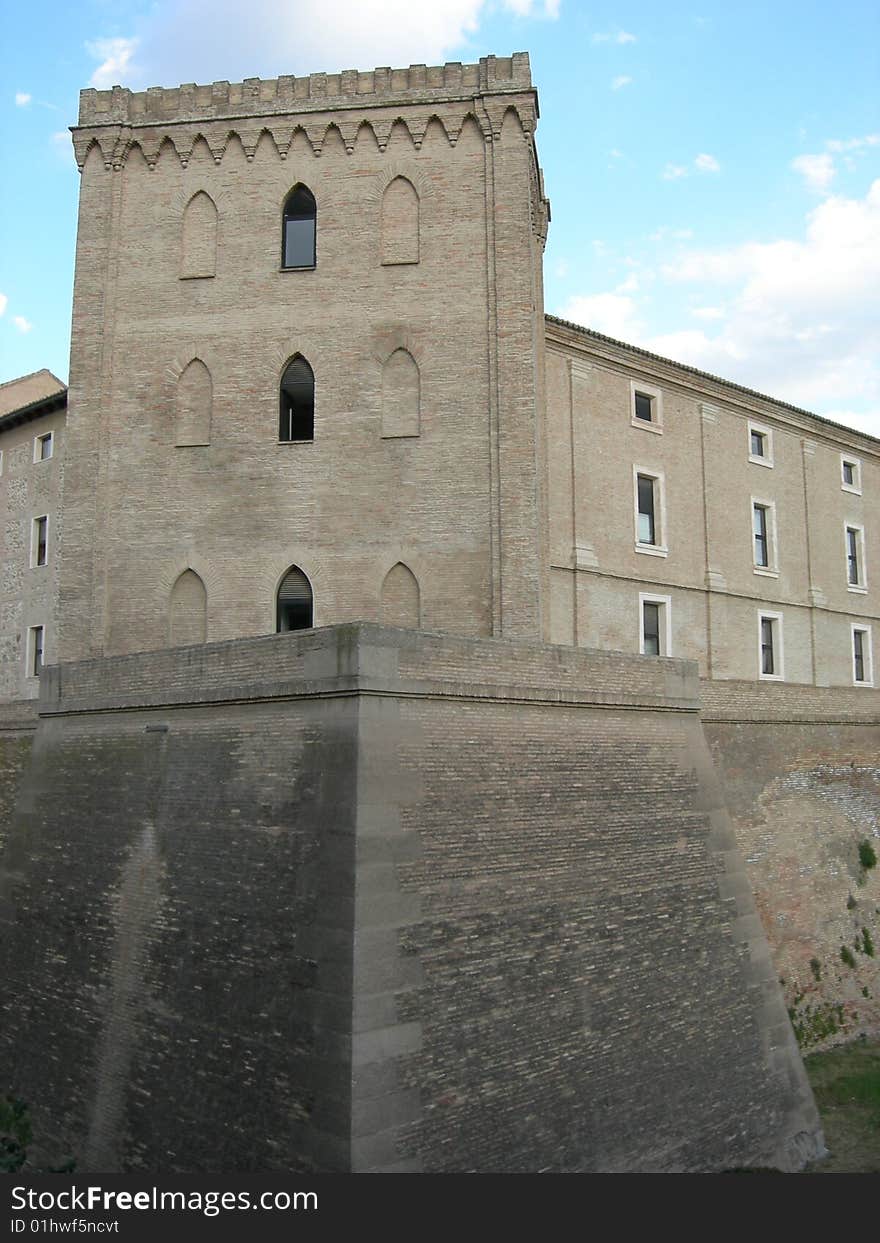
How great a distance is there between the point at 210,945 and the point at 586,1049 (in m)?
4.74

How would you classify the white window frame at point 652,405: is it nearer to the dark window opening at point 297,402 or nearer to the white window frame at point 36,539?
the dark window opening at point 297,402

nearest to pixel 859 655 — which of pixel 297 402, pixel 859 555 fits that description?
pixel 859 555

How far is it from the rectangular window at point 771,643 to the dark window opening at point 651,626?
419cm

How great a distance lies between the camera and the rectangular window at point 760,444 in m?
27.5

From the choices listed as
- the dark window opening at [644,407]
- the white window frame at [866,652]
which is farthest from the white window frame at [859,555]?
the dark window opening at [644,407]

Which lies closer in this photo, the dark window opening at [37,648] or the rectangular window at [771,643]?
the dark window opening at [37,648]

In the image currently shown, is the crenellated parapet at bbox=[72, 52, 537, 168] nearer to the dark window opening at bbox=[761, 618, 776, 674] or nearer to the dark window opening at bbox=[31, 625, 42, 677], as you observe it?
the dark window opening at bbox=[31, 625, 42, 677]

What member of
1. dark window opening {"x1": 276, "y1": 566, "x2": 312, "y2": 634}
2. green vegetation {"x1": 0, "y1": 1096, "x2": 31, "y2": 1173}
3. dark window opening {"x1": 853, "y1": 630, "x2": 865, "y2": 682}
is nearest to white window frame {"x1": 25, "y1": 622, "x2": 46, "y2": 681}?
dark window opening {"x1": 276, "y1": 566, "x2": 312, "y2": 634}

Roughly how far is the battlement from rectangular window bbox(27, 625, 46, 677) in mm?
12268

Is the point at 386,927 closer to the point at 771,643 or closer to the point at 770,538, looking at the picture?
the point at 771,643

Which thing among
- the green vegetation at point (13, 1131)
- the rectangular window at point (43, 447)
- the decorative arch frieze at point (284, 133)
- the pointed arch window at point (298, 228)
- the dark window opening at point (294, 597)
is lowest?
the green vegetation at point (13, 1131)

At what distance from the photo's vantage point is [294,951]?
1086 centimetres

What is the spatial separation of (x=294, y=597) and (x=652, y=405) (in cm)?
1224

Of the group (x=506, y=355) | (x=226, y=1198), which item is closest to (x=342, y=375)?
(x=506, y=355)
